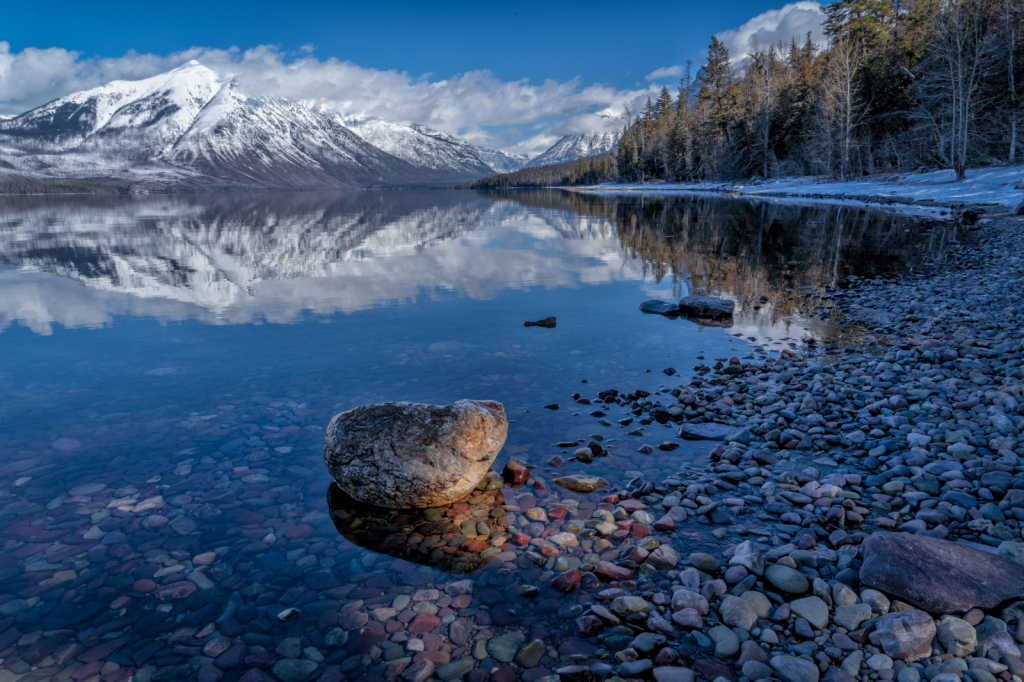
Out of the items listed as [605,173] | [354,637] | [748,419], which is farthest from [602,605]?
[605,173]

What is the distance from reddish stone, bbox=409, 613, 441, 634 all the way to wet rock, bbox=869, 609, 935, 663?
3.49 meters

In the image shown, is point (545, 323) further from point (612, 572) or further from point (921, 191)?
point (921, 191)

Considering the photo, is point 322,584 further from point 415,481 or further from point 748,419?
point 748,419

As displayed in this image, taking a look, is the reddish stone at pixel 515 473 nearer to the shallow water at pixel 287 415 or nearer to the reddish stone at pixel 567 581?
the shallow water at pixel 287 415

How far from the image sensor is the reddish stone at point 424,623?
15.9 ft

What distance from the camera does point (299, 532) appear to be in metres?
6.31

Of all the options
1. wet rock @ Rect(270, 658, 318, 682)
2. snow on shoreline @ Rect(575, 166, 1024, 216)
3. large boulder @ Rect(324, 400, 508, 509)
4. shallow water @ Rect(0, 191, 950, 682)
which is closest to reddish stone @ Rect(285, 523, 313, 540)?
shallow water @ Rect(0, 191, 950, 682)

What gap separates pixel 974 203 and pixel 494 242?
33.9 m

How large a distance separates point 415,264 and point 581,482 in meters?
21.2

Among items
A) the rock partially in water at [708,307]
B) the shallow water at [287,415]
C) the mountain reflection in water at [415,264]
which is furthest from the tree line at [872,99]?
the rock partially in water at [708,307]

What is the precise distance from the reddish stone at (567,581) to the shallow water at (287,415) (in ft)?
0.75

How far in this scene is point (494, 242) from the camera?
35.1 metres

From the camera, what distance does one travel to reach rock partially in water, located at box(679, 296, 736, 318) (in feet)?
49.2

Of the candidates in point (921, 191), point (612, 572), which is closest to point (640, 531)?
point (612, 572)
